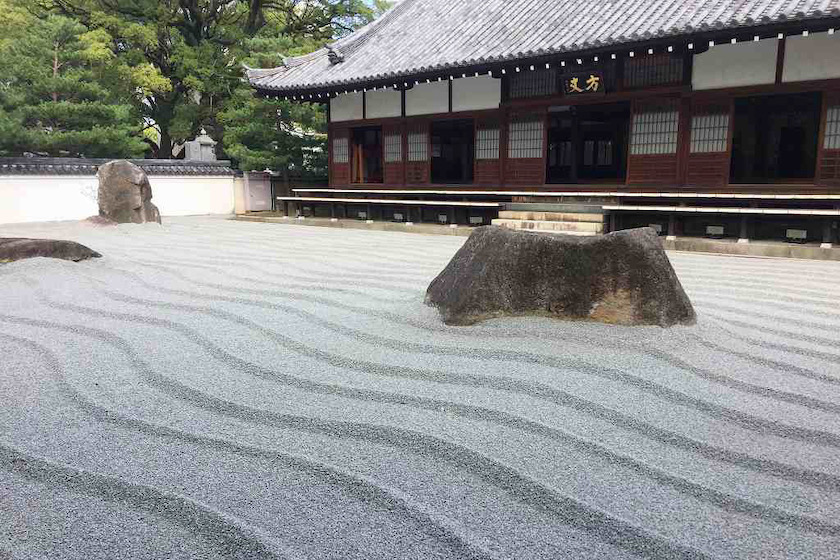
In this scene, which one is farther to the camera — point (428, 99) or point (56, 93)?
point (56, 93)

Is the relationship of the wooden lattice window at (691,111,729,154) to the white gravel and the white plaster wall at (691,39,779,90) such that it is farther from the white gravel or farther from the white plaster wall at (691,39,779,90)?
the white gravel

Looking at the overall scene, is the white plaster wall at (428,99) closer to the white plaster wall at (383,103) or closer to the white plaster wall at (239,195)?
the white plaster wall at (383,103)

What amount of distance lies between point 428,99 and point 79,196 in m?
12.1

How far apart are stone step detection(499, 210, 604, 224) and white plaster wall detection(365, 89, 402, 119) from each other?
15.8 ft

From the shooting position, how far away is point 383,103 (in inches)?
629

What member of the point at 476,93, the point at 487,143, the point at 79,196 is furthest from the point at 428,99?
the point at 79,196

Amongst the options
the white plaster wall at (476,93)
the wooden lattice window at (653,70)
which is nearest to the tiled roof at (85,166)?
the white plaster wall at (476,93)

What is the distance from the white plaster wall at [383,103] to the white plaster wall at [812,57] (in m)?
8.99

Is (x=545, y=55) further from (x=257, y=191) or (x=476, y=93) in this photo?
(x=257, y=191)

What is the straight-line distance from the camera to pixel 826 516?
233 cm

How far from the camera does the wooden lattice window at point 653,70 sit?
11227 millimetres

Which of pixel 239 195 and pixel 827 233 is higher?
pixel 239 195

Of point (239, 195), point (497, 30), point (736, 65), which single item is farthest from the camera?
point (239, 195)

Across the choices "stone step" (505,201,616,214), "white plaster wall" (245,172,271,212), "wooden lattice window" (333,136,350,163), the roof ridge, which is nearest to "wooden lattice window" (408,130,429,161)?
"wooden lattice window" (333,136,350,163)
